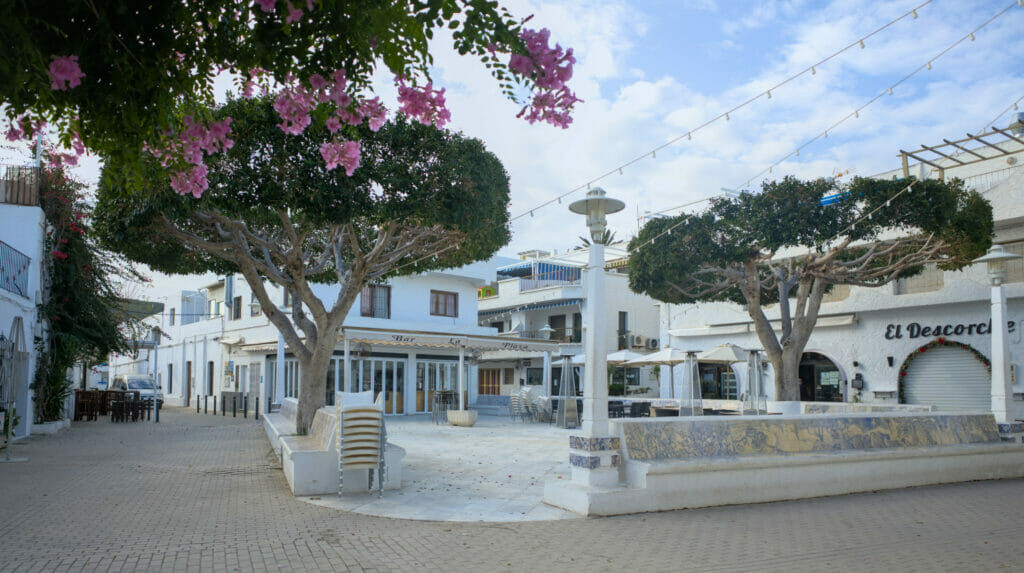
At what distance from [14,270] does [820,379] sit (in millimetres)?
22536

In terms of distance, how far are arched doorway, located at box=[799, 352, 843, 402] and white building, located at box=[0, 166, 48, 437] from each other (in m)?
21.4

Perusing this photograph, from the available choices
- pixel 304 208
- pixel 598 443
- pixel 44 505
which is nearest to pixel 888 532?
pixel 598 443

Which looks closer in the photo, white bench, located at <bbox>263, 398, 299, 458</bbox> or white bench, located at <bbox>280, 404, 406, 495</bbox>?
white bench, located at <bbox>280, 404, 406, 495</bbox>

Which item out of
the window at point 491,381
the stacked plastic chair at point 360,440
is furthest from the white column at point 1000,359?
the window at point 491,381

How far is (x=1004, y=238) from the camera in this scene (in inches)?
727

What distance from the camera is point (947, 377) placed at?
19.5 meters

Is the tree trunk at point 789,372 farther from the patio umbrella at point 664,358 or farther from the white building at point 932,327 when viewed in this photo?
the white building at point 932,327

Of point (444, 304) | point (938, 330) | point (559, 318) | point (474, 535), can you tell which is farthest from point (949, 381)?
point (474, 535)

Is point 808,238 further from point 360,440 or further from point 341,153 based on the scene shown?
point 341,153

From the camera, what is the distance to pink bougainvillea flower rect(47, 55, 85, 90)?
3.09 meters

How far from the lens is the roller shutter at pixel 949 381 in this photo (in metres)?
19.0

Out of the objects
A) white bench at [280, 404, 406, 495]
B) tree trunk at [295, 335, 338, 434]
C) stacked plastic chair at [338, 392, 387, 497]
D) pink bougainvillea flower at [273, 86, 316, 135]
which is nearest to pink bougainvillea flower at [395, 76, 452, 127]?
pink bougainvillea flower at [273, 86, 316, 135]

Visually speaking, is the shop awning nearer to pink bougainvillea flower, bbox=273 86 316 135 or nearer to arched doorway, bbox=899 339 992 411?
arched doorway, bbox=899 339 992 411

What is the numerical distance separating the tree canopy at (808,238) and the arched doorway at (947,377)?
3996 mm
